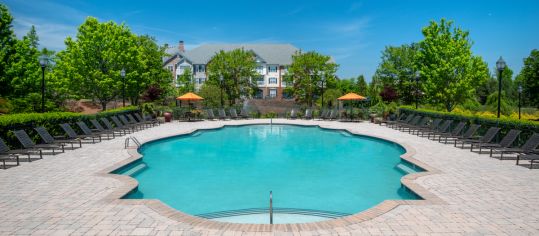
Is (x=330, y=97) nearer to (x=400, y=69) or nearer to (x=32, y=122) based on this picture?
(x=400, y=69)

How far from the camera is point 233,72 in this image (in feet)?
142

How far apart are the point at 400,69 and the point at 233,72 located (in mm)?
22634

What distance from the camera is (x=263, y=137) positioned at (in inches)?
831

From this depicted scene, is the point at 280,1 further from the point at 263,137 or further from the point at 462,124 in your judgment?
the point at 462,124

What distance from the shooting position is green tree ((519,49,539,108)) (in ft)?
151

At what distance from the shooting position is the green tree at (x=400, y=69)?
44.8 meters

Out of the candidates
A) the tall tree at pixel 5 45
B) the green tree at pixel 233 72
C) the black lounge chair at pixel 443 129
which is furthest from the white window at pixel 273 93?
the black lounge chair at pixel 443 129

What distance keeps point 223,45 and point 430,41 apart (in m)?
41.0

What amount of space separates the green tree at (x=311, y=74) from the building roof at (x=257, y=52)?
65.5 feet

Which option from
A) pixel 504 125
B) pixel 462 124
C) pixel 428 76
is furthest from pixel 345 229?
pixel 428 76

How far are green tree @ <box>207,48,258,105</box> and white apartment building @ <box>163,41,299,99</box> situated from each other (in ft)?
62.5

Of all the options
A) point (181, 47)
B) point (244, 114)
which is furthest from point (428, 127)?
point (181, 47)

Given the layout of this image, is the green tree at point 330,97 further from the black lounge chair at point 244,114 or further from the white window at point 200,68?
the white window at point 200,68

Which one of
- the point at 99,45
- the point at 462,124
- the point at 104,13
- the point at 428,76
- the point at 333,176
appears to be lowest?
the point at 333,176
